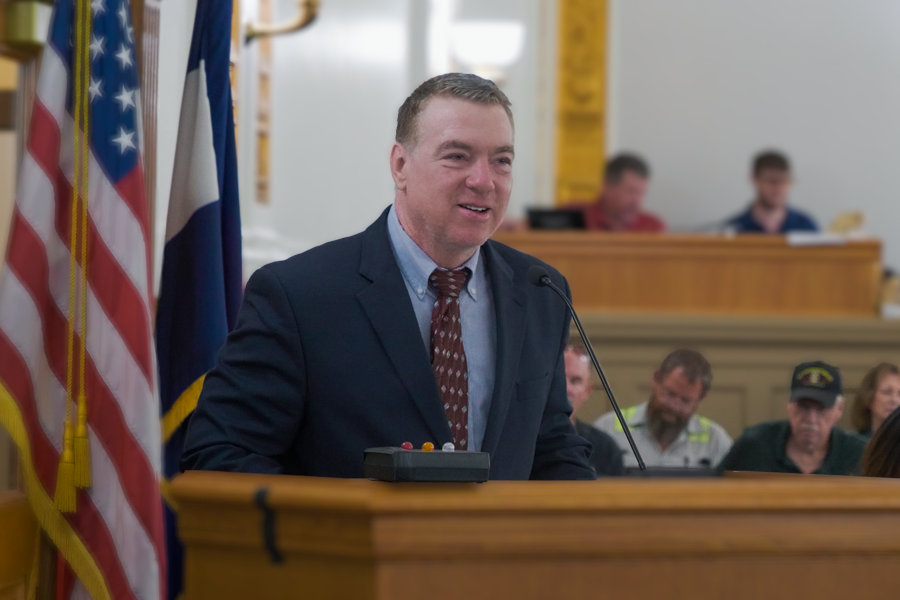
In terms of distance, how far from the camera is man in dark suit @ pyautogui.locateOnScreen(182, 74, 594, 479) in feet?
6.32

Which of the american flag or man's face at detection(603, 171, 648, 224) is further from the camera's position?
man's face at detection(603, 171, 648, 224)

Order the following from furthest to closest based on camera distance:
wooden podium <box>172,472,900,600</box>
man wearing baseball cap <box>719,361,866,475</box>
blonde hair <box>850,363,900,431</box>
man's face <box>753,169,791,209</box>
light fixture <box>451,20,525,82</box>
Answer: light fixture <box>451,20,525,82</box> → man's face <box>753,169,791,209</box> → blonde hair <box>850,363,900,431</box> → man wearing baseball cap <box>719,361,866,475</box> → wooden podium <box>172,472,900,600</box>

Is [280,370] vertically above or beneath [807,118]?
beneath

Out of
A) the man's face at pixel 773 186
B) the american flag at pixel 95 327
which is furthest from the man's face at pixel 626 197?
the american flag at pixel 95 327

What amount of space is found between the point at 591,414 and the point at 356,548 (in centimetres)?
173

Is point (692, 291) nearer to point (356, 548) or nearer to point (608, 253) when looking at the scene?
point (608, 253)

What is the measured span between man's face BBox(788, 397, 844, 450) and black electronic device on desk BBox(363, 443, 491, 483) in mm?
1639

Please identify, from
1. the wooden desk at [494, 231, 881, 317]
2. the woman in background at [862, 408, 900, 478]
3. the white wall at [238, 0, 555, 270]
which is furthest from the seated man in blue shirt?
the woman in background at [862, 408, 900, 478]

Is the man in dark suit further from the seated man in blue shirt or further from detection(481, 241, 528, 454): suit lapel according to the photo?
the seated man in blue shirt

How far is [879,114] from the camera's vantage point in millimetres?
10719

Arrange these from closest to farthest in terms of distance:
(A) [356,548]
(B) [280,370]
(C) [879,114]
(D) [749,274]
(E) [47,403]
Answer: (A) [356,548] → (B) [280,370] → (E) [47,403] → (D) [749,274] → (C) [879,114]

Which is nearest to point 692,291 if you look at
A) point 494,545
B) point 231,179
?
point 231,179

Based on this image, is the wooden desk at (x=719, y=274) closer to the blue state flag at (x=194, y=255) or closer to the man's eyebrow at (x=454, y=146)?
the blue state flag at (x=194, y=255)

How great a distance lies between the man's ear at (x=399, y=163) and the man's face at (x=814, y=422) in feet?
4.14
